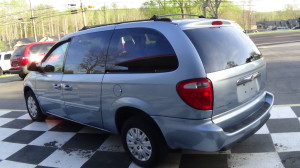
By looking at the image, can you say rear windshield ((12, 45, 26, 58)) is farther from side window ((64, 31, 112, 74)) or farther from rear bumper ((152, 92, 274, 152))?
rear bumper ((152, 92, 274, 152))

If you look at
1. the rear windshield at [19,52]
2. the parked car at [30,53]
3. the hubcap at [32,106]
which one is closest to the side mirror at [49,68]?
the hubcap at [32,106]

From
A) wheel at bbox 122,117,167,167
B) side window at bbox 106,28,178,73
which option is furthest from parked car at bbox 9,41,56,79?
wheel at bbox 122,117,167,167

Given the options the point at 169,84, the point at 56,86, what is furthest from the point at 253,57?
the point at 56,86

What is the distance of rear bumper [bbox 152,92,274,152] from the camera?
2.61 metres

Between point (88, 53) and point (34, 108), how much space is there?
2268mm

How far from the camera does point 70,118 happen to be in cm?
427

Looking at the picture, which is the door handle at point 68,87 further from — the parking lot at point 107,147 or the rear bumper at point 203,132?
the rear bumper at point 203,132

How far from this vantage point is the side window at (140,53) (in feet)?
9.24

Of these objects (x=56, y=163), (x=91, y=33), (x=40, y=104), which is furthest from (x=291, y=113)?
(x=40, y=104)

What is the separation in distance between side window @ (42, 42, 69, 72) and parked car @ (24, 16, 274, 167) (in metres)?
0.42

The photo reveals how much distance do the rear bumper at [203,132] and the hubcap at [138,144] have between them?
32 cm

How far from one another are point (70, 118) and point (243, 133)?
2.56 m

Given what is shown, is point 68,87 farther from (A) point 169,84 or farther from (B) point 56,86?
(A) point 169,84

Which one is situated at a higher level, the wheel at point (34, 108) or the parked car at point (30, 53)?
the parked car at point (30, 53)
